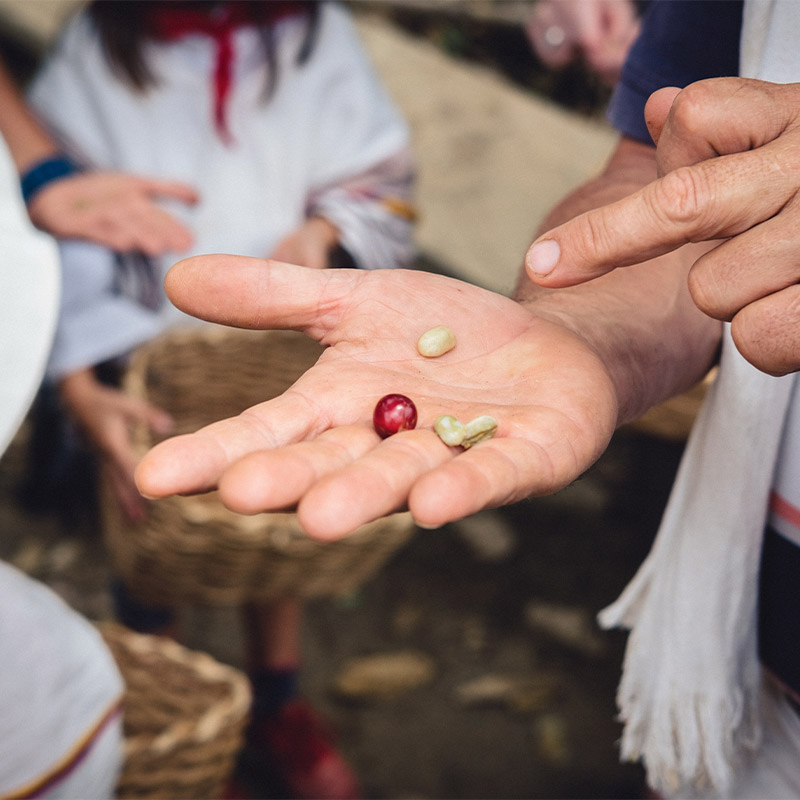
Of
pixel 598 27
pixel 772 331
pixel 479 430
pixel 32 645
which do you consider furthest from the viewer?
pixel 598 27

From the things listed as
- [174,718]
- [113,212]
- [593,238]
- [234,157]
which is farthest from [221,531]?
[593,238]

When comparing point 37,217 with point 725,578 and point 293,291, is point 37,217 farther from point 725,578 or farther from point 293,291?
point 725,578

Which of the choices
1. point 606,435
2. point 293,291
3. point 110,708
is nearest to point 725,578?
point 606,435

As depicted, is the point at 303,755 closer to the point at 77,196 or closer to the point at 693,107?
the point at 77,196

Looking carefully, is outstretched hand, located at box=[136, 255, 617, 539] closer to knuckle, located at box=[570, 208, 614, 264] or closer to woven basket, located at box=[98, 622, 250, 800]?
knuckle, located at box=[570, 208, 614, 264]

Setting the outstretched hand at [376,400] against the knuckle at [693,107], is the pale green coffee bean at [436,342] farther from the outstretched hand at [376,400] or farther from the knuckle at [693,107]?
the knuckle at [693,107]

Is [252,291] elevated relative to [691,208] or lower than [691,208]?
lower
